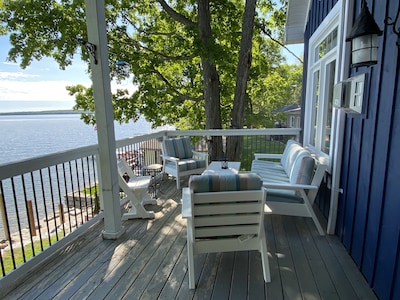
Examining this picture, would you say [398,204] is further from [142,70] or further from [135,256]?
[142,70]

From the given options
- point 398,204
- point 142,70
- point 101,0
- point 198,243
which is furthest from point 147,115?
point 398,204

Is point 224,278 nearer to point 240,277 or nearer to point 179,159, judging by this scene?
point 240,277

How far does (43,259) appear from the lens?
7.77ft

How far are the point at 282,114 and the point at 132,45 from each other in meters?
9.02

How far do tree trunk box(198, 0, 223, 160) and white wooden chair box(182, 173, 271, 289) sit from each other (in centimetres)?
411

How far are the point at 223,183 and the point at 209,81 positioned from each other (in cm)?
516

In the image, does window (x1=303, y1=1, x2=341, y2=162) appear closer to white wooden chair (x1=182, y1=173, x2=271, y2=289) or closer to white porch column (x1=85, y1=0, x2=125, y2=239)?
white wooden chair (x1=182, y1=173, x2=271, y2=289)

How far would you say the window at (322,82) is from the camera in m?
3.11

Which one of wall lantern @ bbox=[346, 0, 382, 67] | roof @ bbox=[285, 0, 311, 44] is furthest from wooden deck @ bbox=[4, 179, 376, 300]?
roof @ bbox=[285, 0, 311, 44]

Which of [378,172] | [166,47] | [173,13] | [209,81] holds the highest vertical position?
[173,13]

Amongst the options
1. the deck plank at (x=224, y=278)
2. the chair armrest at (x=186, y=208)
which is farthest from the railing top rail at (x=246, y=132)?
the deck plank at (x=224, y=278)

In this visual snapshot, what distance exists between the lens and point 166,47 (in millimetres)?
8883

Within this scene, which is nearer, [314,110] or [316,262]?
[316,262]

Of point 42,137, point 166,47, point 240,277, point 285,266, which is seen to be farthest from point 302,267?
point 42,137
